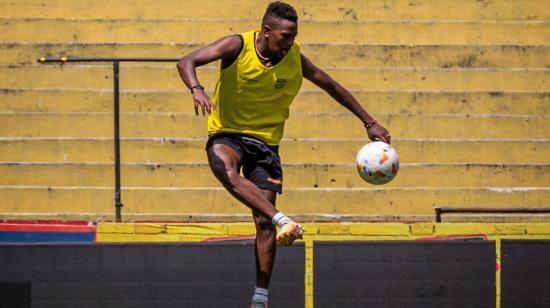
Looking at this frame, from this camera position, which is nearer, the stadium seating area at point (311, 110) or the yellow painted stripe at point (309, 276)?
the yellow painted stripe at point (309, 276)

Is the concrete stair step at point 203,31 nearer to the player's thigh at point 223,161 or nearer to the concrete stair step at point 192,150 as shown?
the concrete stair step at point 192,150

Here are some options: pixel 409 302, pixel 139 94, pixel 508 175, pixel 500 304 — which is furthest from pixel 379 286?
pixel 139 94

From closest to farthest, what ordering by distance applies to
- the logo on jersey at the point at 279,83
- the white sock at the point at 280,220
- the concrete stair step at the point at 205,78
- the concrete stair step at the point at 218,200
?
1. the white sock at the point at 280,220
2. the logo on jersey at the point at 279,83
3. the concrete stair step at the point at 218,200
4. the concrete stair step at the point at 205,78

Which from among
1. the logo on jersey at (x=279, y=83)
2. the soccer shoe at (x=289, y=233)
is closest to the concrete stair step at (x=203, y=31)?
the logo on jersey at (x=279, y=83)

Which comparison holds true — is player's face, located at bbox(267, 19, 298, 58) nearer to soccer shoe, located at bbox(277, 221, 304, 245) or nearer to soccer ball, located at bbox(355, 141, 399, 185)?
soccer ball, located at bbox(355, 141, 399, 185)

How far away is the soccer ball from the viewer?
7648 mm

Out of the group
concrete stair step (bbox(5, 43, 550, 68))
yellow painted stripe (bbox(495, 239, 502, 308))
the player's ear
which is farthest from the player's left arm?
concrete stair step (bbox(5, 43, 550, 68))

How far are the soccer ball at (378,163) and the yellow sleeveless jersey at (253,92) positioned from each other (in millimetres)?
619

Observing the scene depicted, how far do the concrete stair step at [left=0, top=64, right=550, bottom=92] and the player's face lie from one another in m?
4.44

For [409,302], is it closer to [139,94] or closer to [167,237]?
[167,237]

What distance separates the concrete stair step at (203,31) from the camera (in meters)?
12.1

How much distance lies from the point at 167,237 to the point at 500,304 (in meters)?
2.77

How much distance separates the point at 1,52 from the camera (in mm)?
11945

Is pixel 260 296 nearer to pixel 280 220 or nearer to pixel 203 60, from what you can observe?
pixel 280 220
